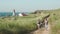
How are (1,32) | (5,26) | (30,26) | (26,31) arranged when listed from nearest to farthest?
(1,32) < (5,26) < (26,31) < (30,26)

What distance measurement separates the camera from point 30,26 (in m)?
19.8

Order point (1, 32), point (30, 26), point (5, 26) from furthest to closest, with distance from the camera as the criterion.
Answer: point (30, 26) → point (5, 26) → point (1, 32)

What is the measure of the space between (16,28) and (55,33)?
126 inches

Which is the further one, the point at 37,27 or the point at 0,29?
the point at 37,27

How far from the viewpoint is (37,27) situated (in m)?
20.9

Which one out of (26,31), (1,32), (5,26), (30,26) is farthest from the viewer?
(30,26)

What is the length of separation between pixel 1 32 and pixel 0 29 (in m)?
0.49

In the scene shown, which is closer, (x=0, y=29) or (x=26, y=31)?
(x=0, y=29)

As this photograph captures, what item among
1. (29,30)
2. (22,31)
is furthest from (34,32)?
(22,31)

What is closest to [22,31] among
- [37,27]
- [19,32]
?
[19,32]

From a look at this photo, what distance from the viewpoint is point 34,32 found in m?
18.3

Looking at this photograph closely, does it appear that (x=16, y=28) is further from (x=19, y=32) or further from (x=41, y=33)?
(x=41, y=33)

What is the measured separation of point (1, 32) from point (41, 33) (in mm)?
4509

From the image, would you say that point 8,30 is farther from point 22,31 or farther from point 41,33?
point 41,33
